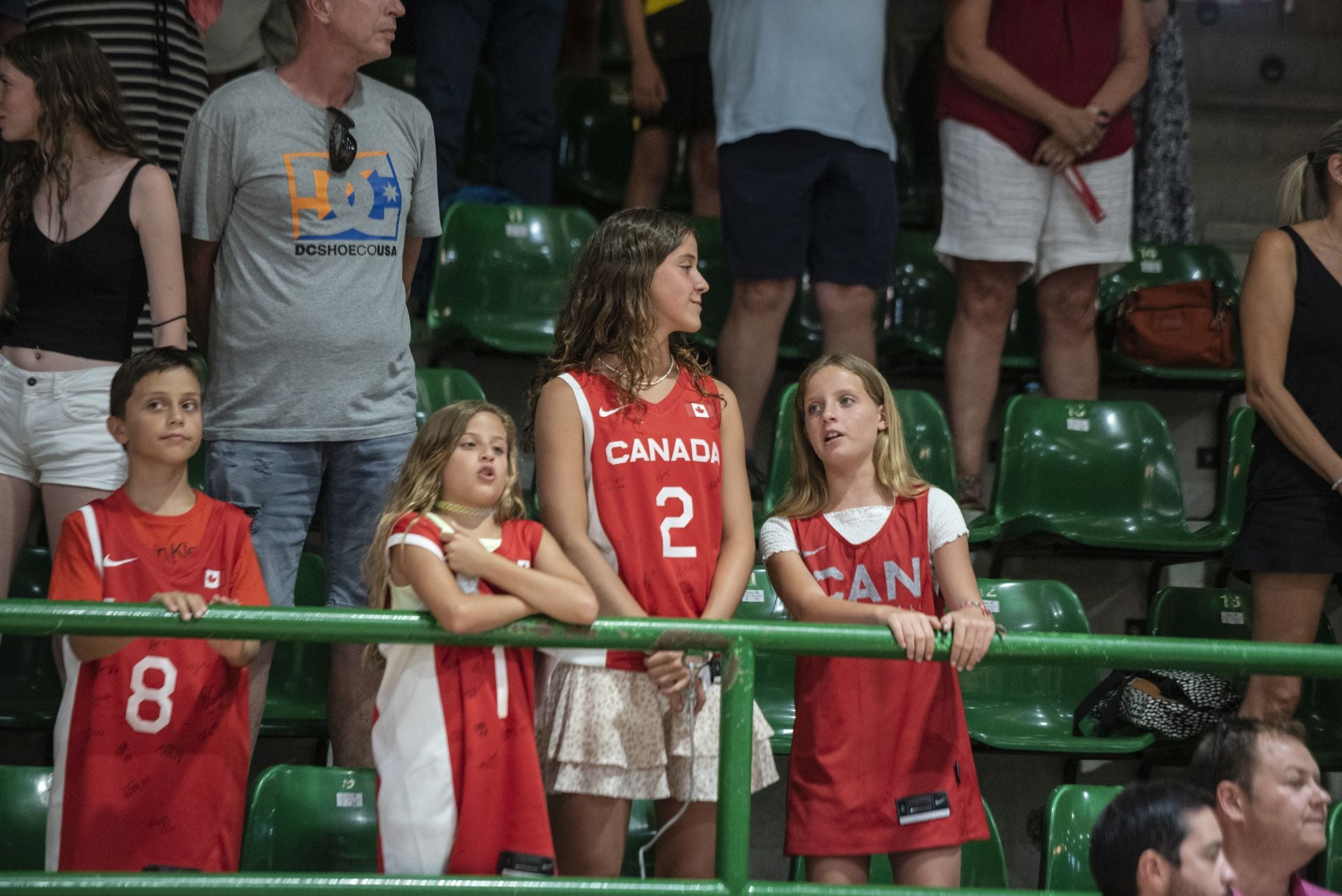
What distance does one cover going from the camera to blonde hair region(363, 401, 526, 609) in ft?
8.38

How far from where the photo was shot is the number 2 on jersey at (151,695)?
256 cm

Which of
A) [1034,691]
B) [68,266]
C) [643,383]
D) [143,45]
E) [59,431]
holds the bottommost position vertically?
[1034,691]

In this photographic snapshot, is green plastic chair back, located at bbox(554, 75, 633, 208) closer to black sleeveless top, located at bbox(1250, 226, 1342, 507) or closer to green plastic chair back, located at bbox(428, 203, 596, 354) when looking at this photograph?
green plastic chair back, located at bbox(428, 203, 596, 354)

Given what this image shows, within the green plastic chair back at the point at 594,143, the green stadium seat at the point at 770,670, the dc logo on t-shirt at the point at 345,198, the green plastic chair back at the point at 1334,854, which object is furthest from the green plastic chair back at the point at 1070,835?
the green plastic chair back at the point at 594,143

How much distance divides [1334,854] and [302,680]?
2305 mm

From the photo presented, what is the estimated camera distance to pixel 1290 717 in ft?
11.3

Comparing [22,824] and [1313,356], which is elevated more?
[1313,356]

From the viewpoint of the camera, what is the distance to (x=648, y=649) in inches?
88.7

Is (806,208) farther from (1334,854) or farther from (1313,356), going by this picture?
(1334,854)

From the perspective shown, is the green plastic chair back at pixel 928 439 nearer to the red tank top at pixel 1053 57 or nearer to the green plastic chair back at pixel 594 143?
the red tank top at pixel 1053 57

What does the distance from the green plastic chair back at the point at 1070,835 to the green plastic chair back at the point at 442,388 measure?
1840mm

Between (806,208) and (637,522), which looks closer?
A: (637,522)

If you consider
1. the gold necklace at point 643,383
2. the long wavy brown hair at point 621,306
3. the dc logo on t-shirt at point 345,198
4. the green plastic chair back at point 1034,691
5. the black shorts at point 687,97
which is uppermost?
the black shorts at point 687,97

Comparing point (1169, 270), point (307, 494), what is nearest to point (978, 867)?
point (307, 494)
